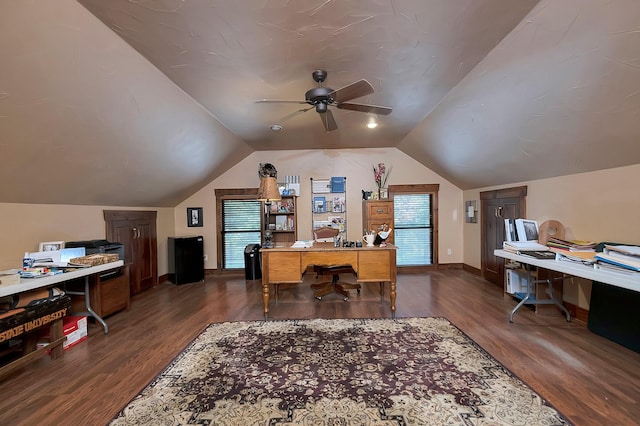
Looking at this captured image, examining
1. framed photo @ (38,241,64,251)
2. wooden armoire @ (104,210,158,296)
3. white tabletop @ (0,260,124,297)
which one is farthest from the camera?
wooden armoire @ (104,210,158,296)

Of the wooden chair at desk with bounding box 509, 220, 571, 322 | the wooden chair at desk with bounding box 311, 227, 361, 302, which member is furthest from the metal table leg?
the wooden chair at desk with bounding box 311, 227, 361, 302

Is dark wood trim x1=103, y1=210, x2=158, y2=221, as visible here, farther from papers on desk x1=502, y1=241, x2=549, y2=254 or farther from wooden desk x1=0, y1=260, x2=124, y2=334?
papers on desk x1=502, y1=241, x2=549, y2=254

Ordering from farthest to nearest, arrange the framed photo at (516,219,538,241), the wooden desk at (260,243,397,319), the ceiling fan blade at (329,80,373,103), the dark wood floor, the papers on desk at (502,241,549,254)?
the framed photo at (516,219,538,241)
the wooden desk at (260,243,397,319)
the papers on desk at (502,241,549,254)
the ceiling fan blade at (329,80,373,103)
the dark wood floor

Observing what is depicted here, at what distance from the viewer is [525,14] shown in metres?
1.80

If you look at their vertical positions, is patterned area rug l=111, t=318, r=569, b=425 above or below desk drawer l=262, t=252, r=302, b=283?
below

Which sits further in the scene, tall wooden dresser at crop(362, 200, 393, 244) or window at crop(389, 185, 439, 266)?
window at crop(389, 185, 439, 266)

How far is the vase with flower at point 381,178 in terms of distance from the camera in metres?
5.48

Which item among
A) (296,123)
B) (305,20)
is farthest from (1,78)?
(296,123)

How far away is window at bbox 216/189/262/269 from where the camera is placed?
5.67 meters

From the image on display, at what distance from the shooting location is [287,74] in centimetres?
254

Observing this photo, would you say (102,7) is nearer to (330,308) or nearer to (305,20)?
(305,20)

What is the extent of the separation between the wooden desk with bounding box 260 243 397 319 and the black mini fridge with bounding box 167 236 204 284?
8.32ft

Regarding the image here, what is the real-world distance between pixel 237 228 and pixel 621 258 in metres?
5.44

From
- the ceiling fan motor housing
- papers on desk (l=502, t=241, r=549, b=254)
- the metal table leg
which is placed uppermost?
the ceiling fan motor housing
